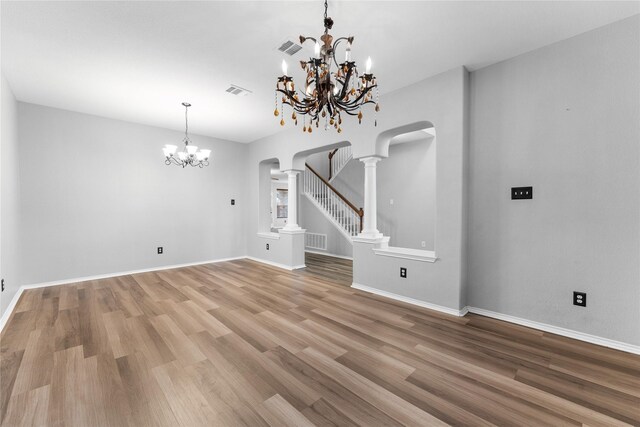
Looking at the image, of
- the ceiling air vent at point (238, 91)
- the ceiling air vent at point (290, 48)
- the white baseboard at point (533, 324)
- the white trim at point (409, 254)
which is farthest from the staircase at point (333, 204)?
the ceiling air vent at point (290, 48)

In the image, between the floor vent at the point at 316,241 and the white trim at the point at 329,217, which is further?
the floor vent at the point at 316,241

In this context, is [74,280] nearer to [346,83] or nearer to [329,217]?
[329,217]

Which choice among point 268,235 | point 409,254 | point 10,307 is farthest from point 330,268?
point 10,307

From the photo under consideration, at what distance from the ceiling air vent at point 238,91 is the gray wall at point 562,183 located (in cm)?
287

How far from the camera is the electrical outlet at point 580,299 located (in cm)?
246

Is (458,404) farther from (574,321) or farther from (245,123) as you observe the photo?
(245,123)

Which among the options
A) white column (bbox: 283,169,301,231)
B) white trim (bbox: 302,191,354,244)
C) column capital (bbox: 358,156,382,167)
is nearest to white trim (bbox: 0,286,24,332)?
white column (bbox: 283,169,301,231)

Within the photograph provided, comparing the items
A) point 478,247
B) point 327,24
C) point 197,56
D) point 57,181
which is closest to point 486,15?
point 327,24

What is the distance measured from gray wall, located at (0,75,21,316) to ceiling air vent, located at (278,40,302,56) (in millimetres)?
3196

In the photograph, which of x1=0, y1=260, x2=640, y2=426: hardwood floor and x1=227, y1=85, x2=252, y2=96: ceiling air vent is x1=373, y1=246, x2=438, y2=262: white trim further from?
x1=227, y1=85, x2=252, y2=96: ceiling air vent

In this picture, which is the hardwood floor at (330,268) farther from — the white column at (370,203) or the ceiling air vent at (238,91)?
the ceiling air vent at (238,91)

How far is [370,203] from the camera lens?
13.6ft

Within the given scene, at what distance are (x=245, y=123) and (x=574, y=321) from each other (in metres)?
5.29

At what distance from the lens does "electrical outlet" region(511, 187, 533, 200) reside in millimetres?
2744
